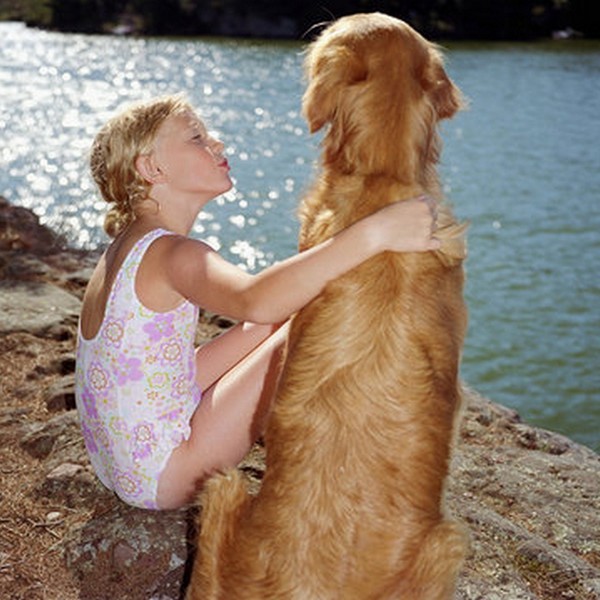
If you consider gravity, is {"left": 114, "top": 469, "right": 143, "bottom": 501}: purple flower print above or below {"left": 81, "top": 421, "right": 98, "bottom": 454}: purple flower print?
below

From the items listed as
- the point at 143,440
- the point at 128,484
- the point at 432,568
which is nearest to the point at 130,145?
the point at 143,440

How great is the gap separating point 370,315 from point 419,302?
14cm

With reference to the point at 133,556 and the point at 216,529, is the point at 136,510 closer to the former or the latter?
the point at 133,556

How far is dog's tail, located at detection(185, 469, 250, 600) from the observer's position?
2521mm

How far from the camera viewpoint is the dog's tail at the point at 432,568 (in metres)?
2.40

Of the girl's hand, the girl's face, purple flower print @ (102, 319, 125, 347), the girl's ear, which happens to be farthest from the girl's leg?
the girl's hand

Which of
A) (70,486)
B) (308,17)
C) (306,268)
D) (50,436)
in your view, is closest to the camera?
(306,268)

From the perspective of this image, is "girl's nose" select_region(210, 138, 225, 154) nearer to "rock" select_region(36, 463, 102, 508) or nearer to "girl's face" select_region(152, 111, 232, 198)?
"girl's face" select_region(152, 111, 232, 198)

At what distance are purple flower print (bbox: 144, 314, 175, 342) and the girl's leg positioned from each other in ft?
0.96

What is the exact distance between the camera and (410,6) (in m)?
54.2

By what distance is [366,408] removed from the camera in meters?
2.37

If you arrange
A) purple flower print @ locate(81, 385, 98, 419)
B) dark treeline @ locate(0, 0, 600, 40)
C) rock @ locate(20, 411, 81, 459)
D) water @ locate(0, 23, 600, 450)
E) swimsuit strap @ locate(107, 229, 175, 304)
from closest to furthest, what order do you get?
1. swimsuit strap @ locate(107, 229, 175, 304)
2. purple flower print @ locate(81, 385, 98, 419)
3. rock @ locate(20, 411, 81, 459)
4. water @ locate(0, 23, 600, 450)
5. dark treeline @ locate(0, 0, 600, 40)

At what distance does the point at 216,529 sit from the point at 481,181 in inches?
583

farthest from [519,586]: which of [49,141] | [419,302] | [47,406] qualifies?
[49,141]
